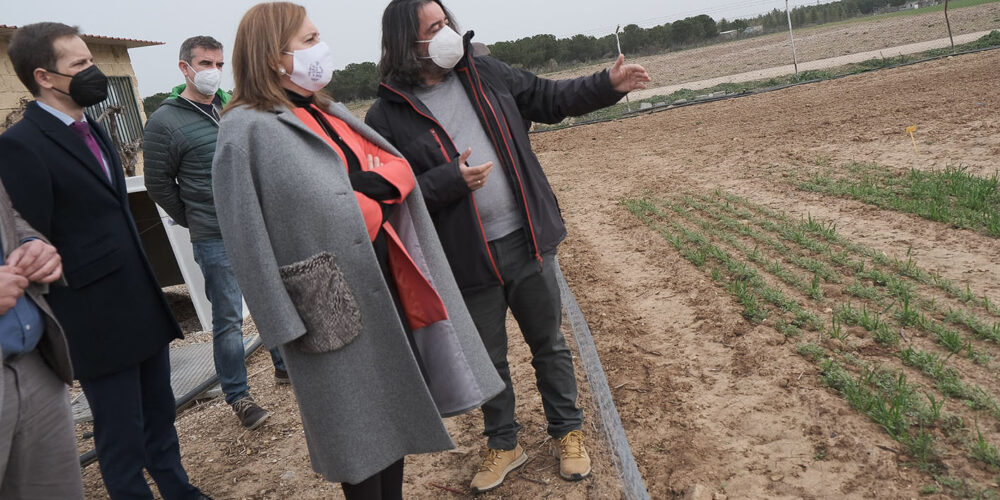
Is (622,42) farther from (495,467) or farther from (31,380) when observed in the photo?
(31,380)

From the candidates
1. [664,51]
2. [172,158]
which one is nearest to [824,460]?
[172,158]

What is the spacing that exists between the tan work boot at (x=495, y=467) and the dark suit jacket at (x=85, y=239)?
1.32m

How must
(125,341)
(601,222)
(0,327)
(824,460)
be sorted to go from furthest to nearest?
(601,222) → (824,460) → (125,341) → (0,327)

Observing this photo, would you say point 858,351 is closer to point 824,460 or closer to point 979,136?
point 824,460

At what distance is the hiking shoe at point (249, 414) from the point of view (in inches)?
152

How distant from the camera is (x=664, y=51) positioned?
4150 centimetres

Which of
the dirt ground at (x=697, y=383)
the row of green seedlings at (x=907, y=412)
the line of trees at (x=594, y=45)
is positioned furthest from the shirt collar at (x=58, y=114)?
the line of trees at (x=594, y=45)

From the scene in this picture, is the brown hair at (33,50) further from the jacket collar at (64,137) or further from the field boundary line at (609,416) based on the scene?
the field boundary line at (609,416)

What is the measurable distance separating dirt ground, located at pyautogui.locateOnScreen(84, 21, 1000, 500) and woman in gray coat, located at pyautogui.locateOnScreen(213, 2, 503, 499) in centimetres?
96

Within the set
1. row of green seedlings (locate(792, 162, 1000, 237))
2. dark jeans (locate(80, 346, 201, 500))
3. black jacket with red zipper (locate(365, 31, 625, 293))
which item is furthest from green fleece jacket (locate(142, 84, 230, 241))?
row of green seedlings (locate(792, 162, 1000, 237))

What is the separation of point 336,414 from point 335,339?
216 millimetres

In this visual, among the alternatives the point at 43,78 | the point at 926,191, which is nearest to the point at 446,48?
the point at 43,78

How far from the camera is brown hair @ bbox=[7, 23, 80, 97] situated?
2.39 metres

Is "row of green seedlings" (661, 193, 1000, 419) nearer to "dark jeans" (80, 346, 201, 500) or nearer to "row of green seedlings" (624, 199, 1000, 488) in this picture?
"row of green seedlings" (624, 199, 1000, 488)
